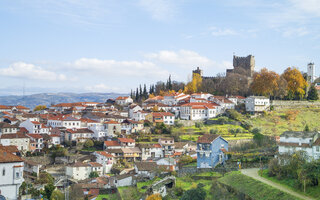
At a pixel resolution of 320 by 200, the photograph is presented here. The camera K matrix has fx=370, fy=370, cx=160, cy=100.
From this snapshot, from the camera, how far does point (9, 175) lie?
85.4 feet

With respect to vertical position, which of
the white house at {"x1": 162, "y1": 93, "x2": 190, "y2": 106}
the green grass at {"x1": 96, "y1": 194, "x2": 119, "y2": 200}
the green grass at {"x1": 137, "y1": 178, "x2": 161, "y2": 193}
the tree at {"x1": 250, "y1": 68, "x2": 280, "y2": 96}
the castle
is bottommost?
the green grass at {"x1": 96, "y1": 194, "x2": 119, "y2": 200}

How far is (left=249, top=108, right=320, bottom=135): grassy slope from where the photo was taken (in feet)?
186

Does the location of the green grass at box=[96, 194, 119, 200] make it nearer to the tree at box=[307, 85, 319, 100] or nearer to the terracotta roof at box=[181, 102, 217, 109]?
the terracotta roof at box=[181, 102, 217, 109]

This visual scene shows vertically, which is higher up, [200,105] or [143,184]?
Result: [200,105]

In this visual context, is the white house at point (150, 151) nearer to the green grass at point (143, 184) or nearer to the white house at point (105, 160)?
the white house at point (105, 160)

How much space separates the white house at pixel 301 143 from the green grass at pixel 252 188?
5008 millimetres

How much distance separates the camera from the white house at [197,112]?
64.0 metres

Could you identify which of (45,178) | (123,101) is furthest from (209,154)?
(123,101)

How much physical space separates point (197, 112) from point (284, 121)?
1457cm

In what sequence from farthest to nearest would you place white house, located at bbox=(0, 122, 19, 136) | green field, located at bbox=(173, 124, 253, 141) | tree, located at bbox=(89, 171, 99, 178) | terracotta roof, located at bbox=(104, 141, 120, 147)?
green field, located at bbox=(173, 124, 253, 141) < white house, located at bbox=(0, 122, 19, 136) < terracotta roof, located at bbox=(104, 141, 120, 147) < tree, located at bbox=(89, 171, 99, 178)

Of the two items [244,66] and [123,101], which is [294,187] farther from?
[244,66]

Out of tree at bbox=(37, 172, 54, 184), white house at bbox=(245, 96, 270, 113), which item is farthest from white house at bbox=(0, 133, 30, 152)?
white house at bbox=(245, 96, 270, 113)

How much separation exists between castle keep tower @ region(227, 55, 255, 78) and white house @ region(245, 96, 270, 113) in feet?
64.6

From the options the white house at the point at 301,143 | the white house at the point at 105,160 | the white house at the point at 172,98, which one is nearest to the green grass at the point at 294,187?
the white house at the point at 301,143
